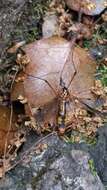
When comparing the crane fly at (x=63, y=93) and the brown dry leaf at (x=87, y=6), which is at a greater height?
the brown dry leaf at (x=87, y=6)

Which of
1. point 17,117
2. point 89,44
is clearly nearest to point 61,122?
point 17,117

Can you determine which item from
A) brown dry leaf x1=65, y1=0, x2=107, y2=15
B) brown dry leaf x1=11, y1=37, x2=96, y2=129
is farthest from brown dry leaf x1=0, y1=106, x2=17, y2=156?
brown dry leaf x1=65, y1=0, x2=107, y2=15

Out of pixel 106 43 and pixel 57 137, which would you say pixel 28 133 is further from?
pixel 106 43

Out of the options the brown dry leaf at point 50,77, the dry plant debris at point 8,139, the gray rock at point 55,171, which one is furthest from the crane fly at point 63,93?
Result: the dry plant debris at point 8,139

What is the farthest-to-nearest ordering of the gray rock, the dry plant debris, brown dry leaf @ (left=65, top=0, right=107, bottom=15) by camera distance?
brown dry leaf @ (left=65, top=0, right=107, bottom=15), the dry plant debris, the gray rock

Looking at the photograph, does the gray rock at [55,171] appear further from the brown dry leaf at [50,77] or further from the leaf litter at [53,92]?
the brown dry leaf at [50,77]

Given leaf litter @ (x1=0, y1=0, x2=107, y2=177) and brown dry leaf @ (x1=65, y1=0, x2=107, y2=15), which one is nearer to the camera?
leaf litter @ (x1=0, y1=0, x2=107, y2=177)

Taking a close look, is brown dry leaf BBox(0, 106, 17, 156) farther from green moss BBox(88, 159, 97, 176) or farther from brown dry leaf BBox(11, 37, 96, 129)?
green moss BBox(88, 159, 97, 176)

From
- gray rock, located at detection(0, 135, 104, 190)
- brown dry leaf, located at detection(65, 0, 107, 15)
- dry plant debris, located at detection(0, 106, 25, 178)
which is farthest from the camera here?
brown dry leaf, located at detection(65, 0, 107, 15)
